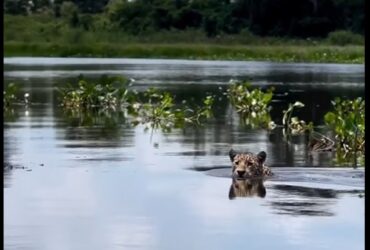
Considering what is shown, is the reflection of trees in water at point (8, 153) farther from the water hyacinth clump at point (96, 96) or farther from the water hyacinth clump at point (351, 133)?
the water hyacinth clump at point (96, 96)

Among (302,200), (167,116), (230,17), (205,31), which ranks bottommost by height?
(302,200)

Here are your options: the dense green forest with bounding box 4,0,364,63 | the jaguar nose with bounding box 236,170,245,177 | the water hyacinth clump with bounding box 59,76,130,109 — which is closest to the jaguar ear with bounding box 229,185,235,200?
the jaguar nose with bounding box 236,170,245,177

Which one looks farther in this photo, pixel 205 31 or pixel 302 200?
pixel 205 31

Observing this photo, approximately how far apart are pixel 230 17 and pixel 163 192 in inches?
3155

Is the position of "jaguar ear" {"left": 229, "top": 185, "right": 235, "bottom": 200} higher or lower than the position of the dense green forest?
lower

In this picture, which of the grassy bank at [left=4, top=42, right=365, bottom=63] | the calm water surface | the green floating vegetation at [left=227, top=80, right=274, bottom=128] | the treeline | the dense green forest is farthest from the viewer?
the treeline

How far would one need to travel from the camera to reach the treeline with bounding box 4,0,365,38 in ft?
294

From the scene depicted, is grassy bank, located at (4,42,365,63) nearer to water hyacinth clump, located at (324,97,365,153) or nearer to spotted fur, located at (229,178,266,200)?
water hyacinth clump, located at (324,97,365,153)

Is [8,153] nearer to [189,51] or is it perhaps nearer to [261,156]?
[261,156]

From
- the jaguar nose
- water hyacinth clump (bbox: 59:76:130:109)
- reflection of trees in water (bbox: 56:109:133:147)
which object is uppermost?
water hyacinth clump (bbox: 59:76:130:109)

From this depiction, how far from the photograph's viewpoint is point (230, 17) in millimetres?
94625

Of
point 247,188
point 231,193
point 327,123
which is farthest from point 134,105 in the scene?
point 231,193

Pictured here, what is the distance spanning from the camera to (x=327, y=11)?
91125mm

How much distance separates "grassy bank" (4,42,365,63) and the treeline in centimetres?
255
